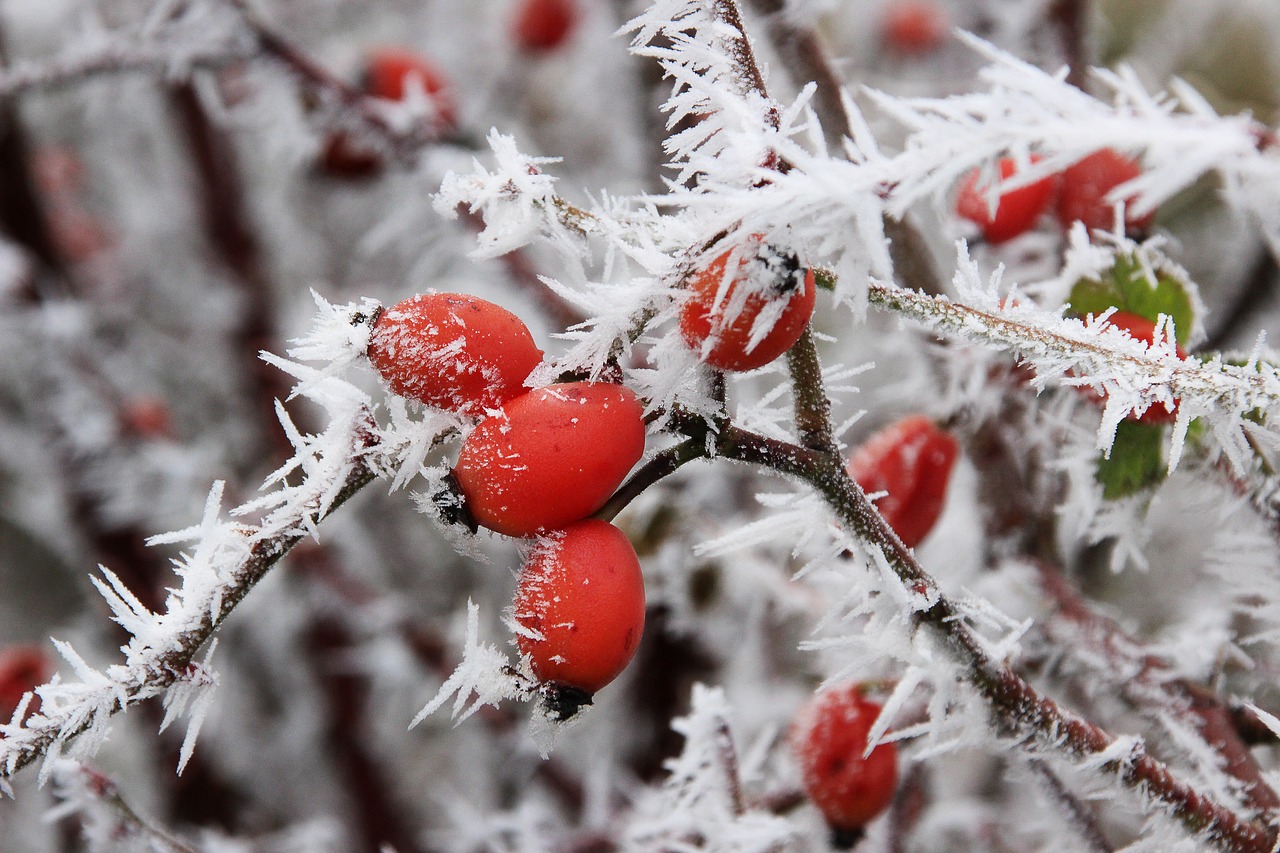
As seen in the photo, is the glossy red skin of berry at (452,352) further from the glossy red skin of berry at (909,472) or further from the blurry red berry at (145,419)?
the blurry red berry at (145,419)

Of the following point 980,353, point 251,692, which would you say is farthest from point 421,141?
point 251,692

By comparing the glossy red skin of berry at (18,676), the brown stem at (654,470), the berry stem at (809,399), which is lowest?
the glossy red skin of berry at (18,676)

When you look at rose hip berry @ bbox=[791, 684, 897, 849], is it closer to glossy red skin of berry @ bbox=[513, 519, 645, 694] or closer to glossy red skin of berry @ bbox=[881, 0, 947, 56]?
glossy red skin of berry @ bbox=[513, 519, 645, 694]

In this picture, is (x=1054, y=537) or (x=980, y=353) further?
(x=1054, y=537)

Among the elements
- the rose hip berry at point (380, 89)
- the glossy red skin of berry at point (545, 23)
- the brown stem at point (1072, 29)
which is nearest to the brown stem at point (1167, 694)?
the brown stem at point (1072, 29)

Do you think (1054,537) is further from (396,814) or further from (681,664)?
(396,814)
